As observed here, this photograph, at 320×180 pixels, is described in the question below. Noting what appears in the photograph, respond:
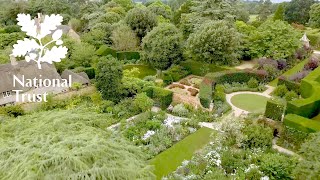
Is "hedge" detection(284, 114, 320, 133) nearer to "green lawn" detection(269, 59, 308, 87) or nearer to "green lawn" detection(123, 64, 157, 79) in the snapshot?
"green lawn" detection(269, 59, 308, 87)

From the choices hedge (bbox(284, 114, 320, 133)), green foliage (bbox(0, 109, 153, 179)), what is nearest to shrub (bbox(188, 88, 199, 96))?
hedge (bbox(284, 114, 320, 133))

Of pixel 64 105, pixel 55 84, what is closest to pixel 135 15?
pixel 55 84

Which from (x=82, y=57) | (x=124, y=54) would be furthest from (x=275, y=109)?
(x=124, y=54)

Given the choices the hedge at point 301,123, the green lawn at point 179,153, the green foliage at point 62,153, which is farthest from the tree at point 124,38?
the green foliage at point 62,153

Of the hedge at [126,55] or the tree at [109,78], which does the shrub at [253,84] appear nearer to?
the tree at [109,78]

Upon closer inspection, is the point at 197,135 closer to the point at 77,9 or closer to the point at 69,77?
the point at 69,77
